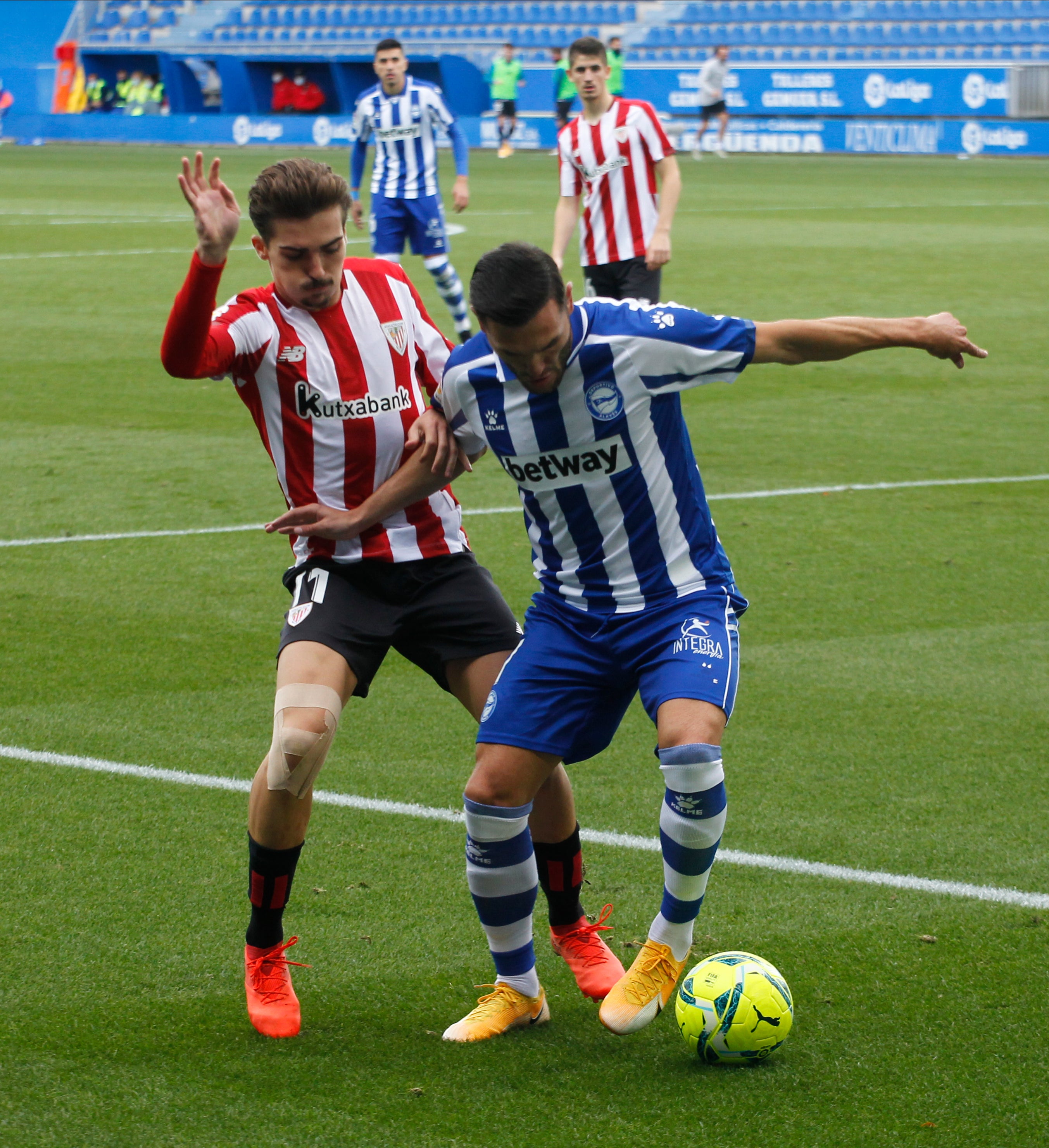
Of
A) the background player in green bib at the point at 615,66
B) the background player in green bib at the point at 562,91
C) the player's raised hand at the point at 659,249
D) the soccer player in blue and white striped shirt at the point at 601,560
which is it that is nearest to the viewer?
the soccer player in blue and white striped shirt at the point at 601,560

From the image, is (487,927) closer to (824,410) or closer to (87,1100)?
(87,1100)

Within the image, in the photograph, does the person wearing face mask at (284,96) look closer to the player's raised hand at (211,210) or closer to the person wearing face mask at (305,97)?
Answer: the person wearing face mask at (305,97)

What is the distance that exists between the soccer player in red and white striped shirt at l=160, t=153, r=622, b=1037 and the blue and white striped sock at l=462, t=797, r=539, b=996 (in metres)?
0.25

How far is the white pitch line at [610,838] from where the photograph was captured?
4227 mm

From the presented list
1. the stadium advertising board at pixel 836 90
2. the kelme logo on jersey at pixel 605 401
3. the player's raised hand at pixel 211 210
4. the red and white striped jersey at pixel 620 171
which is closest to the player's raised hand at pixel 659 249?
the red and white striped jersey at pixel 620 171

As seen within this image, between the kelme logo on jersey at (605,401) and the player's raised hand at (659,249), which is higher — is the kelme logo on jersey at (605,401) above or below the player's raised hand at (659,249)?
above

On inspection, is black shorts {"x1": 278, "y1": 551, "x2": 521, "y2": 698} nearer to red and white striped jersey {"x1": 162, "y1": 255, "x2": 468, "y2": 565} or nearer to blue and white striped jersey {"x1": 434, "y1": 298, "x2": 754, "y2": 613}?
red and white striped jersey {"x1": 162, "y1": 255, "x2": 468, "y2": 565}

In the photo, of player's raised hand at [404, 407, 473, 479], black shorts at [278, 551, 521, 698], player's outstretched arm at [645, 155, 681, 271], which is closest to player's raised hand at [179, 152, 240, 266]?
player's raised hand at [404, 407, 473, 479]

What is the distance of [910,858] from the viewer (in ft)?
14.6

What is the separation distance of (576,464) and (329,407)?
0.67m

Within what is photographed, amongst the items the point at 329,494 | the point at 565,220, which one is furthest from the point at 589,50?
the point at 329,494

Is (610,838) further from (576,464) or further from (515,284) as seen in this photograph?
(515,284)

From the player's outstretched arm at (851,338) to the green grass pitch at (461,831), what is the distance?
1411 millimetres

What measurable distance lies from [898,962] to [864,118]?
122ft
